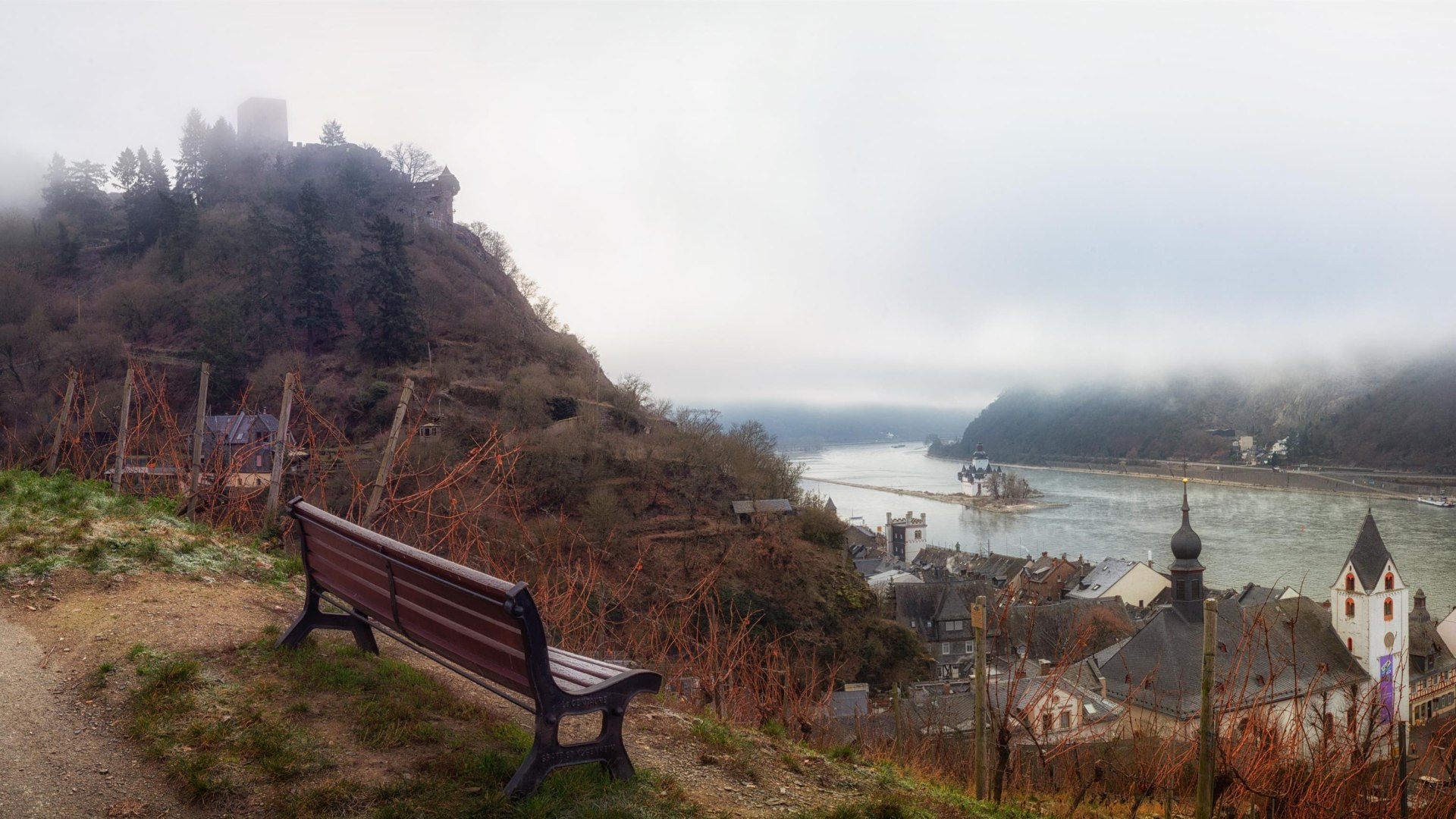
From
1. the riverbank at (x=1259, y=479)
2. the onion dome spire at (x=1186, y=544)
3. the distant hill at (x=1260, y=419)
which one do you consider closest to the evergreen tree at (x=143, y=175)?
the onion dome spire at (x=1186, y=544)

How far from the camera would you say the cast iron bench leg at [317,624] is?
12.9ft

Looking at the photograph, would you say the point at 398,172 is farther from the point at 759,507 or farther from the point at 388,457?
the point at 388,457

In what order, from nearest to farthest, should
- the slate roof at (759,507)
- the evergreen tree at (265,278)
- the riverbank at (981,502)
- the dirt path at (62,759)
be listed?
the dirt path at (62,759)
the slate roof at (759,507)
the evergreen tree at (265,278)
the riverbank at (981,502)

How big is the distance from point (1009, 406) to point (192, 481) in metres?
138

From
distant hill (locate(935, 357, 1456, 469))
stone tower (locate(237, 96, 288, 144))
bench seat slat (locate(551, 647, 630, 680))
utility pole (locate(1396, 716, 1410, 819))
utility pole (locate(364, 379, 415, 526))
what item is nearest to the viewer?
bench seat slat (locate(551, 647, 630, 680))

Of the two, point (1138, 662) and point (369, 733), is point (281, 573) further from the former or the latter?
point (1138, 662)

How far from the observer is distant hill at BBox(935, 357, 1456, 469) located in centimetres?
7119

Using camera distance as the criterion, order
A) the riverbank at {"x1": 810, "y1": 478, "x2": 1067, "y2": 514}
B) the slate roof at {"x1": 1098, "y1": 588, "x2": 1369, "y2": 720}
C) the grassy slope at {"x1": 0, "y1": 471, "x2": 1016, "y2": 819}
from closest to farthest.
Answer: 1. the grassy slope at {"x1": 0, "y1": 471, "x2": 1016, "y2": 819}
2. the slate roof at {"x1": 1098, "y1": 588, "x2": 1369, "y2": 720}
3. the riverbank at {"x1": 810, "y1": 478, "x2": 1067, "y2": 514}

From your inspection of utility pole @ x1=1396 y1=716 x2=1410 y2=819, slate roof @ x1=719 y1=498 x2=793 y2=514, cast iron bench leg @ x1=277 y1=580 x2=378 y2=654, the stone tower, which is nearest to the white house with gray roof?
slate roof @ x1=719 y1=498 x2=793 y2=514

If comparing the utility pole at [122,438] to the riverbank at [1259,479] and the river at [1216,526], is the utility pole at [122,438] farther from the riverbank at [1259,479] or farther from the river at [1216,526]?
the riverbank at [1259,479]

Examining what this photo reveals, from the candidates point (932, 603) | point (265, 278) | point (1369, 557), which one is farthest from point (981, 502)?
point (265, 278)

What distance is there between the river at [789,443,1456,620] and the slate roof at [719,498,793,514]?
51.8ft

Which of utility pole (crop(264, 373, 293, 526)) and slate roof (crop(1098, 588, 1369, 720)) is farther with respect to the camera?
slate roof (crop(1098, 588, 1369, 720))

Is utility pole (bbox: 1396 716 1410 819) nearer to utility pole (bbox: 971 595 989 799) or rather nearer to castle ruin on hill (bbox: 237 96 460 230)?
utility pole (bbox: 971 595 989 799)
